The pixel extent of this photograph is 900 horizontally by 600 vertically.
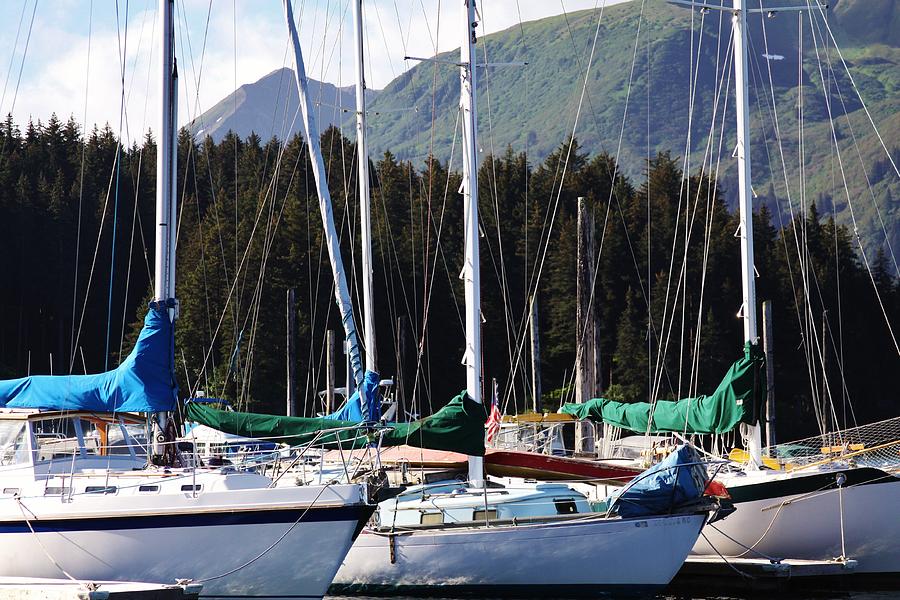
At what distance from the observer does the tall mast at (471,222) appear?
66.7 ft

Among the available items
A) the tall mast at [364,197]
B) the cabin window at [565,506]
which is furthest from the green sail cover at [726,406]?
the tall mast at [364,197]

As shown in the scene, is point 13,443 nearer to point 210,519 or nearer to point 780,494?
point 210,519

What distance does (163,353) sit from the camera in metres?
18.5

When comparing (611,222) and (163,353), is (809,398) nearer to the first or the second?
(611,222)

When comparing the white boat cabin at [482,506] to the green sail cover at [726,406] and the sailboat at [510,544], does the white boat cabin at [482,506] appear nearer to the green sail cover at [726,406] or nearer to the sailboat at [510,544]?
the sailboat at [510,544]

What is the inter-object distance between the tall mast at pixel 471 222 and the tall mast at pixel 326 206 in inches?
99.4

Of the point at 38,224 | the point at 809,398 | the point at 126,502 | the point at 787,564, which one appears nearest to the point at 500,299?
the point at 809,398

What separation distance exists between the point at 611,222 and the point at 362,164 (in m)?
41.7

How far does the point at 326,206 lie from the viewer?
2458 cm

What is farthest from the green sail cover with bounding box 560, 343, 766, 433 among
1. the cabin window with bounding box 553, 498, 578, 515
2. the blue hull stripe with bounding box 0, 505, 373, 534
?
the blue hull stripe with bounding box 0, 505, 373, 534

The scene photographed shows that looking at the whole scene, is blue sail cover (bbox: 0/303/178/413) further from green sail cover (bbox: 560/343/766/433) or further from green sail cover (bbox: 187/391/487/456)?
green sail cover (bbox: 560/343/766/433)

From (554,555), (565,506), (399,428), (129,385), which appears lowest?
(554,555)

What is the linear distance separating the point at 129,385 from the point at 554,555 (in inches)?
276

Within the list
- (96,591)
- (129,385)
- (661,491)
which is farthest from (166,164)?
(661,491)
